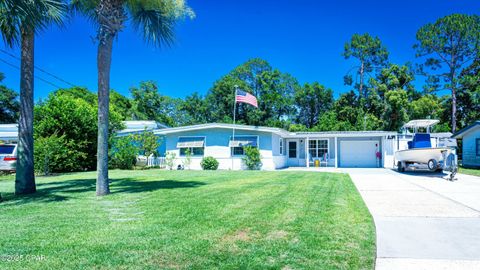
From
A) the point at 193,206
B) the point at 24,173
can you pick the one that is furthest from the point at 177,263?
the point at 24,173

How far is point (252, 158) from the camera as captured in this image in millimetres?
19688

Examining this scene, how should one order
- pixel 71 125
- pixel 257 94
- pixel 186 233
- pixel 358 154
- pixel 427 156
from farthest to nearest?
pixel 257 94
pixel 358 154
pixel 71 125
pixel 427 156
pixel 186 233

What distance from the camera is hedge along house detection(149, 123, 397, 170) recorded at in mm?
20328

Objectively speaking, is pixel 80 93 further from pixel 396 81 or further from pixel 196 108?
pixel 396 81

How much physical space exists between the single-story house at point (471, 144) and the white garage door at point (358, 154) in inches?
246

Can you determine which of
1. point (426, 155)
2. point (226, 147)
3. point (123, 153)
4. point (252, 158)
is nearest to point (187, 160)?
point (226, 147)

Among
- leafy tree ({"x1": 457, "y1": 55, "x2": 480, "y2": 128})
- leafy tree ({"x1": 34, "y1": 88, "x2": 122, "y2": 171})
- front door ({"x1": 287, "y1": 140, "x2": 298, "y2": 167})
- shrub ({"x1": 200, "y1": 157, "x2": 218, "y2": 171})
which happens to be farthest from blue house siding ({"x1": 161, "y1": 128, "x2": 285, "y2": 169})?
leafy tree ({"x1": 457, "y1": 55, "x2": 480, "y2": 128})

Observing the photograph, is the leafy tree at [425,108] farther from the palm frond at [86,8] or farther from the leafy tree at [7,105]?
the leafy tree at [7,105]

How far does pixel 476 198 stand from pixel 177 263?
8.39 meters

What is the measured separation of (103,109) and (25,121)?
2215 millimetres

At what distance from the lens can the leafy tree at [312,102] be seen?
38.9m

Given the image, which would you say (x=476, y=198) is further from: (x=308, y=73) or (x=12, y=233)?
(x=308, y=73)

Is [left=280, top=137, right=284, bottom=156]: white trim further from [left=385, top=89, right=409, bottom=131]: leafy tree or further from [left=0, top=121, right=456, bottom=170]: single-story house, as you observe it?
[left=385, top=89, right=409, bottom=131]: leafy tree

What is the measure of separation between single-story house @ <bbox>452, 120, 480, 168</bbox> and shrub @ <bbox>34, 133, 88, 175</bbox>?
82.0 feet
